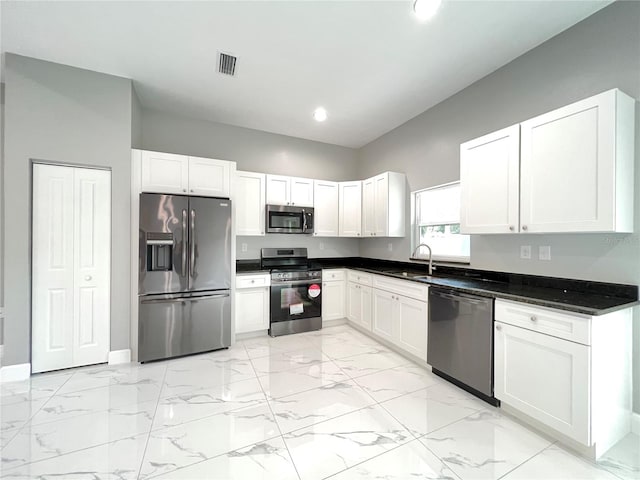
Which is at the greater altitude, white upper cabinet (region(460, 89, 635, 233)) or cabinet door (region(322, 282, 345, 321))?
white upper cabinet (region(460, 89, 635, 233))

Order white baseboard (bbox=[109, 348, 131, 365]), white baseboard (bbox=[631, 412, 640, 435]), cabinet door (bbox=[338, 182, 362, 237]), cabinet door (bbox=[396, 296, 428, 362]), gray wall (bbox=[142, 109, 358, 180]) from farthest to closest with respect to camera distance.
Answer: cabinet door (bbox=[338, 182, 362, 237])
gray wall (bbox=[142, 109, 358, 180])
white baseboard (bbox=[109, 348, 131, 365])
cabinet door (bbox=[396, 296, 428, 362])
white baseboard (bbox=[631, 412, 640, 435])

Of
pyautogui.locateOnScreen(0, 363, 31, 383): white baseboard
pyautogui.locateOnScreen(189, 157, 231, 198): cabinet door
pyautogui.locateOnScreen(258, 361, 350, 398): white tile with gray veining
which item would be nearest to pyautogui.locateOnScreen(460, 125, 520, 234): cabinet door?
pyautogui.locateOnScreen(258, 361, 350, 398): white tile with gray veining

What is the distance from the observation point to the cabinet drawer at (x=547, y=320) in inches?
61.6

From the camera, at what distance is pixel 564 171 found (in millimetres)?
1871

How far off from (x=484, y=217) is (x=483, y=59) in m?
1.52

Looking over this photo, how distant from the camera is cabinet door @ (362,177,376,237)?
4098mm

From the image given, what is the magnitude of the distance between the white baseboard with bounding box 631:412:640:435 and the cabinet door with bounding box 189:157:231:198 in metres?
4.11

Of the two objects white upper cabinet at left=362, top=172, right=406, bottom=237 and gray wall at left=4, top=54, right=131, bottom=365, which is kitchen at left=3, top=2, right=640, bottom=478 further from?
white upper cabinet at left=362, top=172, right=406, bottom=237

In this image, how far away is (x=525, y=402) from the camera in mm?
1862

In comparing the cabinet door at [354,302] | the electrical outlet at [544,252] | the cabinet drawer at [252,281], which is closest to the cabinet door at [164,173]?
the cabinet drawer at [252,281]

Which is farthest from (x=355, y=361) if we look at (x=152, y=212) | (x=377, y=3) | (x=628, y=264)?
(x=377, y=3)

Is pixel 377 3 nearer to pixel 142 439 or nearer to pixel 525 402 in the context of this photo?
pixel 525 402

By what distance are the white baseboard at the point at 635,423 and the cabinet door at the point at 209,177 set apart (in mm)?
4105

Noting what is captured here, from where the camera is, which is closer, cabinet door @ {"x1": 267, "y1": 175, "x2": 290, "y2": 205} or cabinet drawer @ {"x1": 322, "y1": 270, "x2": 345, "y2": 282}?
cabinet door @ {"x1": 267, "y1": 175, "x2": 290, "y2": 205}
